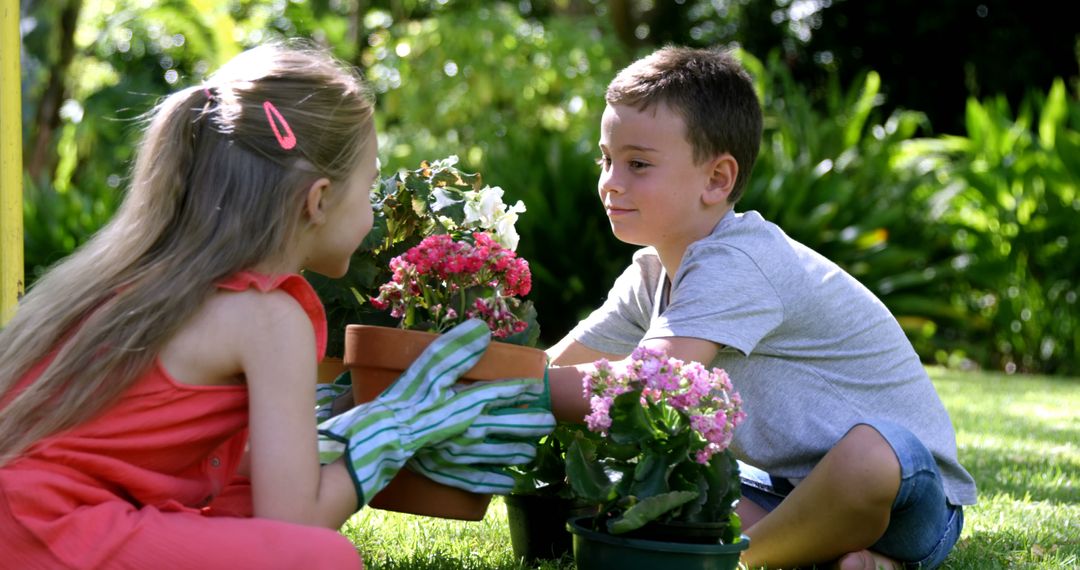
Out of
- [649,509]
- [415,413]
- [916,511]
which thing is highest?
[415,413]

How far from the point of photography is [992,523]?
3113mm

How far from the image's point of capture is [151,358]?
1.95 meters

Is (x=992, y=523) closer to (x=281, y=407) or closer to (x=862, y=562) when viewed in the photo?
(x=862, y=562)

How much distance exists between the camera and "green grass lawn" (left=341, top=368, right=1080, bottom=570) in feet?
8.70

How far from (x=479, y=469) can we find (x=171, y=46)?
47.7 feet

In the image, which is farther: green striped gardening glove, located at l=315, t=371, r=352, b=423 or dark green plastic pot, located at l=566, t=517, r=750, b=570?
green striped gardening glove, located at l=315, t=371, r=352, b=423

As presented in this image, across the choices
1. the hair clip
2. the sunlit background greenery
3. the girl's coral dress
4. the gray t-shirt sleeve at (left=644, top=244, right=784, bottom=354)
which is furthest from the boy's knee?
the sunlit background greenery

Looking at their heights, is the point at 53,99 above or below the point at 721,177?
below

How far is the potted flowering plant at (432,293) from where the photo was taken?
2203 millimetres

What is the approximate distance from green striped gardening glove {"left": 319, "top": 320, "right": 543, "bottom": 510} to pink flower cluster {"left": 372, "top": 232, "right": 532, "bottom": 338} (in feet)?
0.44

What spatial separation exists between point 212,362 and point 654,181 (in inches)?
45.3

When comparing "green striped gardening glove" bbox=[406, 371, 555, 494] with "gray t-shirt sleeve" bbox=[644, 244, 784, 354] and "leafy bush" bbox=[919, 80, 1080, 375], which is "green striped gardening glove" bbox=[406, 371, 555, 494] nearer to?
"gray t-shirt sleeve" bbox=[644, 244, 784, 354]

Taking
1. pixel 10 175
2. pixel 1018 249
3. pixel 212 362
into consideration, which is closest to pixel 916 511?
pixel 212 362

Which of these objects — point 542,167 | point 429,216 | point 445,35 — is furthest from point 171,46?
point 429,216
